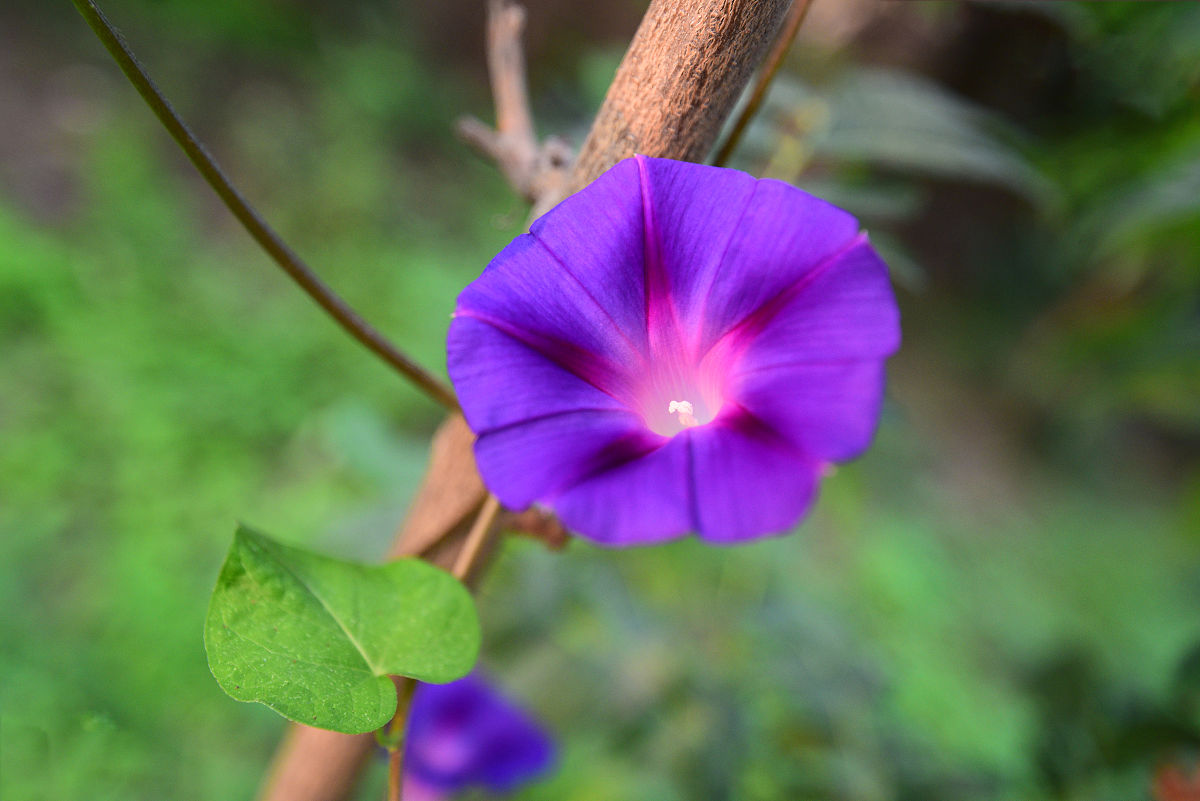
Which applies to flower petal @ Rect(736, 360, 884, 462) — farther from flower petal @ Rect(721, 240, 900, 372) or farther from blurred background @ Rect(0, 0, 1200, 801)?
blurred background @ Rect(0, 0, 1200, 801)

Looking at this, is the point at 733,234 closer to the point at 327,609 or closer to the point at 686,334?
the point at 686,334

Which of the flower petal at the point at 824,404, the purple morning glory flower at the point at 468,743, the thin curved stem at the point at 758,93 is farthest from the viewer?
the purple morning glory flower at the point at 468,743

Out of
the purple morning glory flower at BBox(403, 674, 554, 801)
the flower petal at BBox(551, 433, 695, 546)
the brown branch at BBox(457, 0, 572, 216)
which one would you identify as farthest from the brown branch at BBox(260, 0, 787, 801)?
the purple morning glory flower at BBox(403, 674, 554, 801)

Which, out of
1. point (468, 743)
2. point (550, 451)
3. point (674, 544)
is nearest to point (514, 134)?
point (550, 451)

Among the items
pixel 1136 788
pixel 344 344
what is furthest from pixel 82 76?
pixel 1136 788

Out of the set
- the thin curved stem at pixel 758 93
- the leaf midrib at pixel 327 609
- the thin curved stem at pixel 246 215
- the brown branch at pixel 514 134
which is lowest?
the leaf midrib at pixel 327 609

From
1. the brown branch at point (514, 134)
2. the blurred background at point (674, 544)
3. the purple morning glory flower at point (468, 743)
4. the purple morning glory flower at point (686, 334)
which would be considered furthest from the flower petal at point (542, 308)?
the purple morning glory flower at point (468, 743)

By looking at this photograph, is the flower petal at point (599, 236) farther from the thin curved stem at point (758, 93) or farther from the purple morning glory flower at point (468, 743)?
the purple morning glory flower at point (468, 743)
